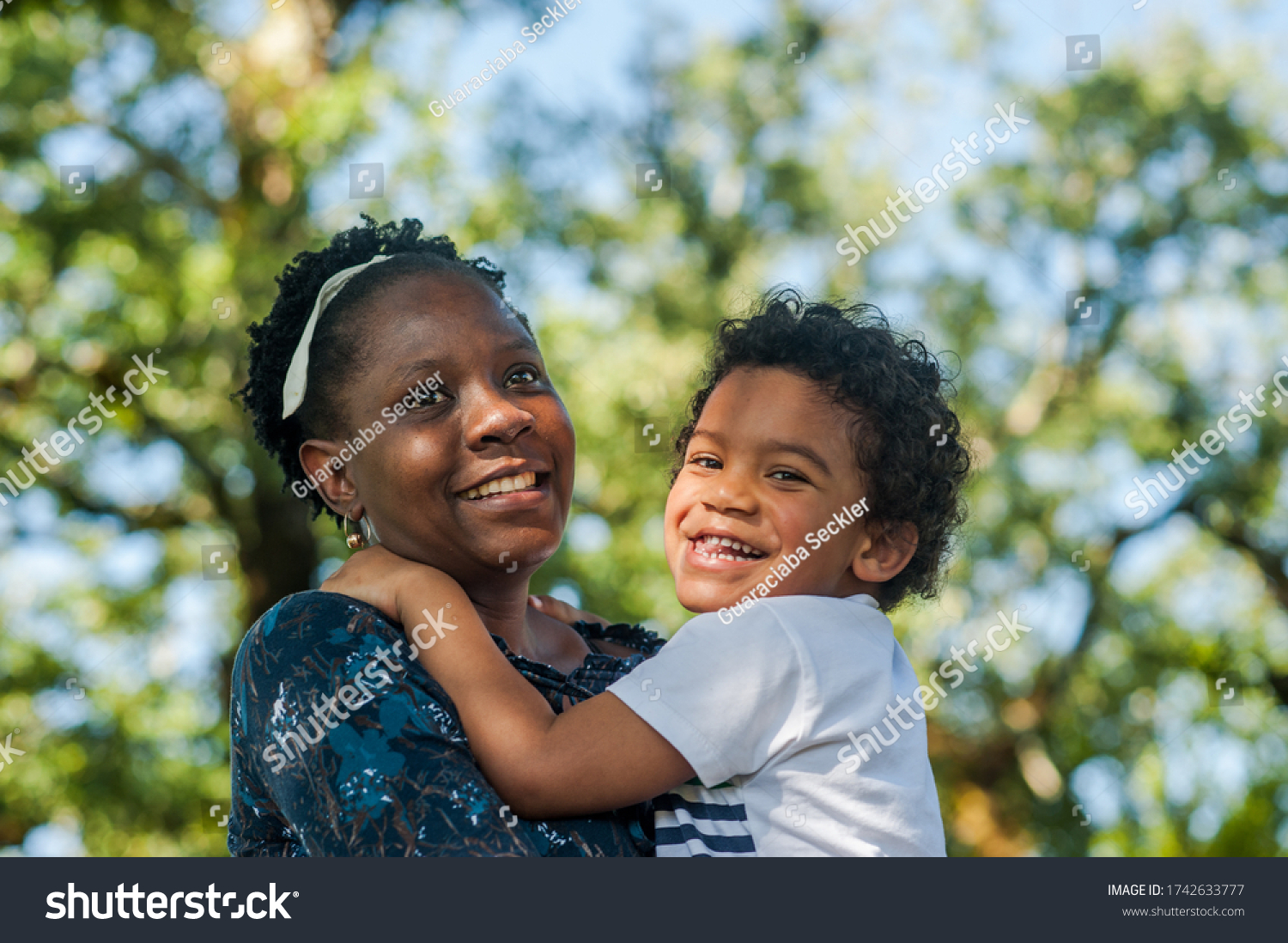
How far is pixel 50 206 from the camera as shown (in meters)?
8.45

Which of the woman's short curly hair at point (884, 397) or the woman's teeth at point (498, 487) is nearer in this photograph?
the woman's teeth at point (498, 487)

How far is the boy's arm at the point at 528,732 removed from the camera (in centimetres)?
159

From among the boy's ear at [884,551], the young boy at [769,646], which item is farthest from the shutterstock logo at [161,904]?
the boy's ear at [884,551]

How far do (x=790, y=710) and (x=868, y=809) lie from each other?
0.67 ft

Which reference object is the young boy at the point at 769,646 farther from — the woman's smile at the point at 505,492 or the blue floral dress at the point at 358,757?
the woman's smile at the point at 505,492

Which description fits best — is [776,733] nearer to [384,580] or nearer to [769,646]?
[769,646]

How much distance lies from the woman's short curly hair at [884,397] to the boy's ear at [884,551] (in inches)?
→ 0.7

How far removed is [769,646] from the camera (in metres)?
1.72

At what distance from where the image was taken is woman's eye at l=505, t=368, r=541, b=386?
1.96m

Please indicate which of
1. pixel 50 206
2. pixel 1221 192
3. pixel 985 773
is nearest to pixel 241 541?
pixel 50 206

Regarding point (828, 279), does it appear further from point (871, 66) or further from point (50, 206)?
point (50, 206)

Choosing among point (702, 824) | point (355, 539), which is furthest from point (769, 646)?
point (355, 539)
